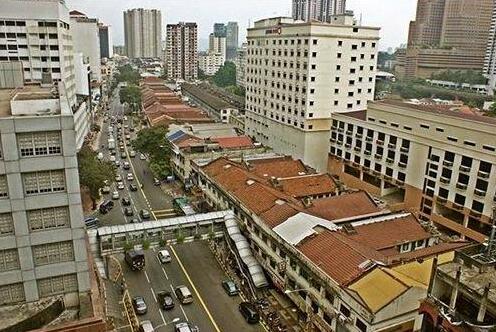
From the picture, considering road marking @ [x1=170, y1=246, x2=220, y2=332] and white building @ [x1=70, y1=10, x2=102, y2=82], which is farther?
white building @ [x1=70, y1=10, x2=102, y2=82]

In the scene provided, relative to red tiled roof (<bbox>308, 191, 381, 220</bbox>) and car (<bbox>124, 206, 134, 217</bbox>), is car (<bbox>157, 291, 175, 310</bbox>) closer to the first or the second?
red tiled roof (<bbox>308, 191, 381, 220</bbox>)

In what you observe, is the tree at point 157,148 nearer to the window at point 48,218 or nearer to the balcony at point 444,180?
the balcony at point 444,180

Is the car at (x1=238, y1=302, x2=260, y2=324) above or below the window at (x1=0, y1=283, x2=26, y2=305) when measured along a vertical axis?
below

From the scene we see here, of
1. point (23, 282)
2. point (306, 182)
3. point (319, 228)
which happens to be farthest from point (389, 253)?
point (23, 282)

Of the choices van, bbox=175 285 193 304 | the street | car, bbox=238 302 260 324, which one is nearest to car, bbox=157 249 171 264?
the street

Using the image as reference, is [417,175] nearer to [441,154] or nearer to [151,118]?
[441,154]

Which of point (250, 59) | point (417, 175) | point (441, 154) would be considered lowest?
point (417, 175)
